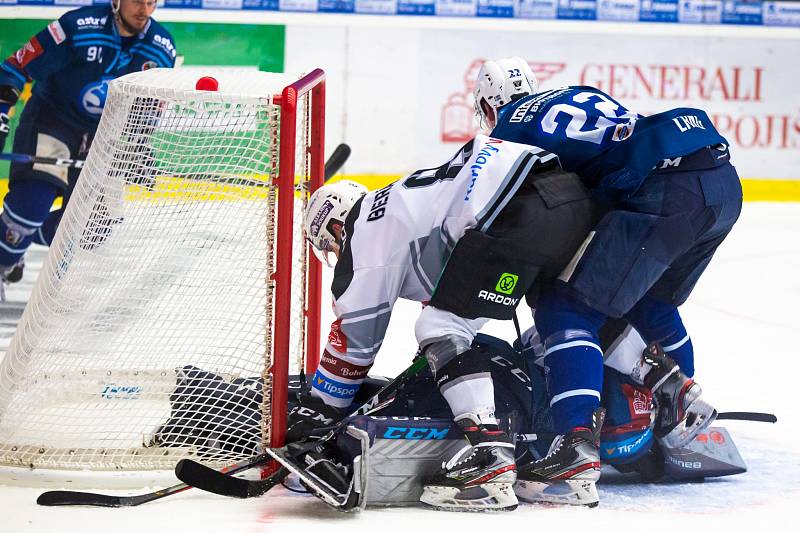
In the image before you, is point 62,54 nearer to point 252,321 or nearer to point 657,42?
point 252,321

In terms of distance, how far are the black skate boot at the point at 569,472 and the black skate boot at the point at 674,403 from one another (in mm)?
341

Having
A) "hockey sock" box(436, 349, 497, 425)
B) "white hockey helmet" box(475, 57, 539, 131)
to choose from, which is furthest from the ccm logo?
"white hockey helmet" box(475, 57, 539, 131)

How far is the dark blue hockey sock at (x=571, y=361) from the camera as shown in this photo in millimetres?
2621

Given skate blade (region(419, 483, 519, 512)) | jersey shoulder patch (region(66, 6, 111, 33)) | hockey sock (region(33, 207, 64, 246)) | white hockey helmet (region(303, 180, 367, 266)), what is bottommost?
hockey sock (region(33, 207, 64, 246))

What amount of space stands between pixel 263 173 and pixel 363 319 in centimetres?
39

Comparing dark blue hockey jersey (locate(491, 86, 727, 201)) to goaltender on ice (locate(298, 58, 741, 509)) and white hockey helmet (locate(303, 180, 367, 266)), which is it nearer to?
goaltender on ice (locate(298, 58, 741, 509))

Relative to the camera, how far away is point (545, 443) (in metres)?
2.80

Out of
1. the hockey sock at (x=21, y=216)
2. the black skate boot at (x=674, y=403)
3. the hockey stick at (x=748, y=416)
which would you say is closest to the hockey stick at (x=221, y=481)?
the black skate boot at (x=674, y=403)

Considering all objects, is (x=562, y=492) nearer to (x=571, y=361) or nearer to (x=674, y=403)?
(x=571, y=361)

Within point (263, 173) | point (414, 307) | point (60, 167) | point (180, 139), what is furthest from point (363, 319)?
point (60, 167)

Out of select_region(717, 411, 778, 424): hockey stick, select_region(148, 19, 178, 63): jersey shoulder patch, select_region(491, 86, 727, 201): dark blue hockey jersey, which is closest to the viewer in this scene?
select_region(491, 86, 727, 201): dark blue hockey jersey

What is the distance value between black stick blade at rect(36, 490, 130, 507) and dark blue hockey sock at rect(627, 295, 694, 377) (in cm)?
135

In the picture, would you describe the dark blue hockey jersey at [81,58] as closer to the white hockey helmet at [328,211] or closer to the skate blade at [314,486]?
the white hockey helmet at [328,211]

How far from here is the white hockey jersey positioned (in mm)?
2660
